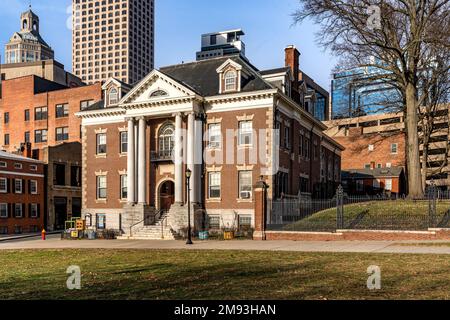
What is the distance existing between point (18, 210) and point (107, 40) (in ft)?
490

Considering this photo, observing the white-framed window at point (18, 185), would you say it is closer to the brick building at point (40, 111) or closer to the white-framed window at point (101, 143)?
the white-framed window at point (101, 143)

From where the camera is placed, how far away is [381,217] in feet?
88.6

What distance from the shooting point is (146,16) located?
197000 millimetres

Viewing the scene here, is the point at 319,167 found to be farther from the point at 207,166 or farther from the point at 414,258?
the point at 414,258

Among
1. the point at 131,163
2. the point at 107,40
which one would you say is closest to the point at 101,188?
the point at 131,163

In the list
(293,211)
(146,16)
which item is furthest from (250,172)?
(146,16)

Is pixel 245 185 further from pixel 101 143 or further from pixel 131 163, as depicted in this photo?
pixel 101 143

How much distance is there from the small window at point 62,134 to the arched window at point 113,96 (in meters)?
22.9

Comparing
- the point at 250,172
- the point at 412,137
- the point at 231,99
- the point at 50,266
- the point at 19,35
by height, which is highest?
the point at 19,35

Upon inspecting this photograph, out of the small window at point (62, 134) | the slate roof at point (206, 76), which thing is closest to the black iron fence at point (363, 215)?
the slate roof at point (206, 76)

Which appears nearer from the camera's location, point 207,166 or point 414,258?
point 414,258

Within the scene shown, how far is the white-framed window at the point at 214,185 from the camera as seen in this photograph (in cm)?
3643
